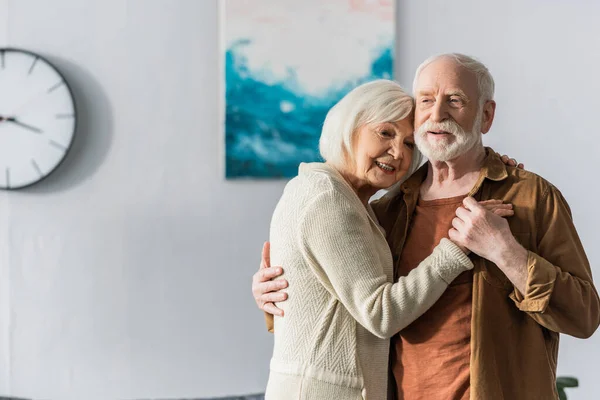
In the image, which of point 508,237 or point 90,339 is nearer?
point 508,237

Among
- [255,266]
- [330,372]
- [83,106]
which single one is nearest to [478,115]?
[330,372]

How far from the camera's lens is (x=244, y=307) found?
316 centimetres

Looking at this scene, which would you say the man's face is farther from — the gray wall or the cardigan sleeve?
the gray wall

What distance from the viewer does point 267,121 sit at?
3.17 m

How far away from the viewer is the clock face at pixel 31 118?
9.69ft

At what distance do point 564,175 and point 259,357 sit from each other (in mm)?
1614

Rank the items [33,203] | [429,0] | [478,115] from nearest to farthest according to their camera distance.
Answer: [478,115] < [33,203] < [429,0]

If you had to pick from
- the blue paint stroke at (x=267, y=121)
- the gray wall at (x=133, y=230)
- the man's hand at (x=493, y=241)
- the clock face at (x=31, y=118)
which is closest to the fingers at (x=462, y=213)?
the man's hand at (x=493, y=241)

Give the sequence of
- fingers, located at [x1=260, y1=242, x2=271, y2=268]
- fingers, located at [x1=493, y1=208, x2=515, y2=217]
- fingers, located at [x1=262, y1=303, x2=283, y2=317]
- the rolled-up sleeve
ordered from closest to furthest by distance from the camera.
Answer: the rolled-up sleeve < fingers, located at [x1=493, y1=208, x2=515, y2=217] < fingers, located at [x1=262, y1=303, x2=283, y2=317] < fingers, located at [x1=260, y1=242, x2=271, y2=268]

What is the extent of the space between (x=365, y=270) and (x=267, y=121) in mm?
1601

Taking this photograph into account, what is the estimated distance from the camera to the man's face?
5.84 ft

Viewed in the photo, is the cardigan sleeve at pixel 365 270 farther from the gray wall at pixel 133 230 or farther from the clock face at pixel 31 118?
the clock face at pixel 31 118

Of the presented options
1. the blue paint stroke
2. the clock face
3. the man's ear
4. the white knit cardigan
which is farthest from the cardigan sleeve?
the clock face

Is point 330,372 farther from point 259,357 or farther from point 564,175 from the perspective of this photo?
point 564,175
